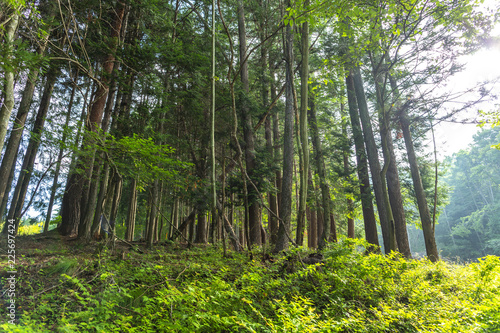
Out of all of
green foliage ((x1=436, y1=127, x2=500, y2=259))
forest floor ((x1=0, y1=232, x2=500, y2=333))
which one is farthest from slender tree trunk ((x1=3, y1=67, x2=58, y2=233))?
green foliage ((x1=436, y1=127, x2=500, y2=259))

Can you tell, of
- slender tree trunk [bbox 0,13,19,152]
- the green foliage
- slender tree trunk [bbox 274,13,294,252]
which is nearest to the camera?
slender tree trunk [bbox 0,13,19,152]

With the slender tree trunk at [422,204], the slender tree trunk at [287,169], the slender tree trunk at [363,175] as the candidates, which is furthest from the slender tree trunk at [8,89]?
the slender tree trunk at [422,204]

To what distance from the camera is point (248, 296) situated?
3.23 metres

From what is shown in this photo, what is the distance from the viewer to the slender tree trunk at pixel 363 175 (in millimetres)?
10266

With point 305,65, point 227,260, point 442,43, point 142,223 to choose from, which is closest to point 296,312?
point 227,260

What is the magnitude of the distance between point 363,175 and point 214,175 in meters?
9.08

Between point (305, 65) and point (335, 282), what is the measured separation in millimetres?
3861

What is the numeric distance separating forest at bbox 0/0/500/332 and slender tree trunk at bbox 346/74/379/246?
94 millimetres

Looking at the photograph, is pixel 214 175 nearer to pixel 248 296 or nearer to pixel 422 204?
pixel 248 296

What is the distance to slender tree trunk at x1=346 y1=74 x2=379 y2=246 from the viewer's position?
10.3 m

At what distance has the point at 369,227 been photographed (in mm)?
10297

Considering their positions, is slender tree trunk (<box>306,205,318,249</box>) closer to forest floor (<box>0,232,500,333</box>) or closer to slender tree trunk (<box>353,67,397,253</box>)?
slender tree trunk (<box>353,67,397,253</box>)

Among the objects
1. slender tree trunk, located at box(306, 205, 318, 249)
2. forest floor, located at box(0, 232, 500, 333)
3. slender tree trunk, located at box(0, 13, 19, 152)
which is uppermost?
slender tree trunk, located at box(0, 13, 19, 152)

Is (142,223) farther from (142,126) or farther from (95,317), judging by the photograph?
(95,317)
